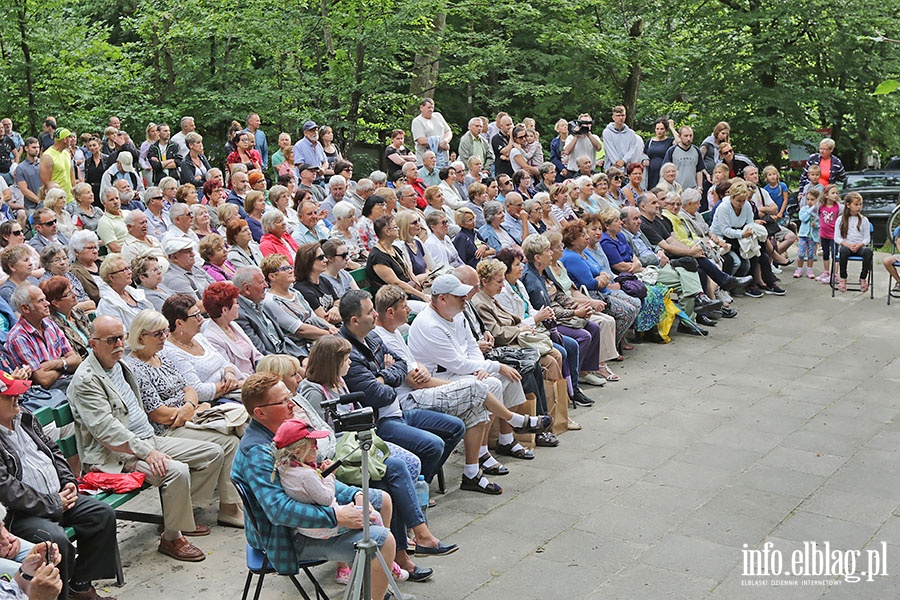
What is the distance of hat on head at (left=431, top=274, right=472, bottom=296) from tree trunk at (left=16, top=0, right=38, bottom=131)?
12281mm

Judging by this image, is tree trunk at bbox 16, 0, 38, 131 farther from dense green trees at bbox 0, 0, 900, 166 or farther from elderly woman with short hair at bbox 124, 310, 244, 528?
elderly woman with short hair at bbox 124, 310, 244, 528

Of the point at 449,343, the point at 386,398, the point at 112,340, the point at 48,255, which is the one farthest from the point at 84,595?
the point at 48,255

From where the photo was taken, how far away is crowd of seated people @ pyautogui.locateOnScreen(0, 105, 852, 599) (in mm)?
5230

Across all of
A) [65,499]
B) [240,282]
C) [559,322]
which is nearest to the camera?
[65,499]

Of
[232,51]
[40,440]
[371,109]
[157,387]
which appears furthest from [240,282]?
[232,51]

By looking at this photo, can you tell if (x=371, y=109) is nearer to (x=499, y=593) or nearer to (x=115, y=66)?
(x=115, y=66)

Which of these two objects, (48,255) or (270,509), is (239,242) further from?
(270,509)

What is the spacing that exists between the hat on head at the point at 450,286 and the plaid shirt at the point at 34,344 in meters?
2.45

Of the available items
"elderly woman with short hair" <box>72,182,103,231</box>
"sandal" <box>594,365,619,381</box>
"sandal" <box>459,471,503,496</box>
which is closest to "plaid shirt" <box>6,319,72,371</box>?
"sandal" <box>459,471,503,496</box>

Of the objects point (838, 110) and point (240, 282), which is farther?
point (838, 110)

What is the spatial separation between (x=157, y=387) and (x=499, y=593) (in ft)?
7.76

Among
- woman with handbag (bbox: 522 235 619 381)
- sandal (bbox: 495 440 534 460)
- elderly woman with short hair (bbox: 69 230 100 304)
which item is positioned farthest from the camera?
woman with handbag (bbox: 522 235 619 381)

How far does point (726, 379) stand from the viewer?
32.6ft

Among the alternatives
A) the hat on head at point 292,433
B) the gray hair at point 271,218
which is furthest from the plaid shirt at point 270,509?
the gray hair at point 271,218
